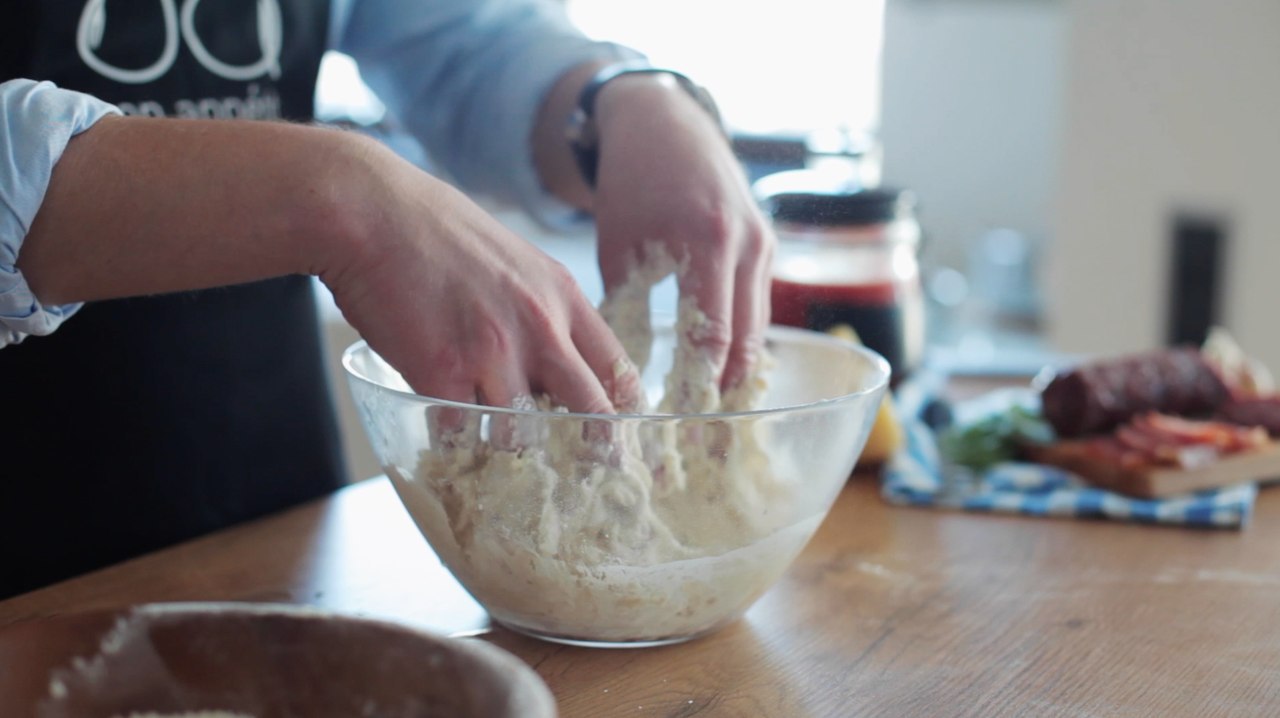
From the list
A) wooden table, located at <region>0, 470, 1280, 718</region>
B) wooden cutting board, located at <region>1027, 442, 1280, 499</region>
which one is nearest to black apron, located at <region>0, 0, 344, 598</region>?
wooden table, located at <region>0, 470, 1280, 718</region>

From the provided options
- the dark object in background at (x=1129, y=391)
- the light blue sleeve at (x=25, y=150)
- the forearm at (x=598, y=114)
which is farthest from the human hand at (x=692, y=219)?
the dark object in background at (x=1129, y=391)

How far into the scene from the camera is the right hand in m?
0.59

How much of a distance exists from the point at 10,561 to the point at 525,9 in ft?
1.94

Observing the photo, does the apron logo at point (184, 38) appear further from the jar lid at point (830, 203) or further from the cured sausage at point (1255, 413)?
the cured sausage at point (1255, 413)

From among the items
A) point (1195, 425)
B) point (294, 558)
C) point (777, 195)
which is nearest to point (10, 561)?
point (294, 558)

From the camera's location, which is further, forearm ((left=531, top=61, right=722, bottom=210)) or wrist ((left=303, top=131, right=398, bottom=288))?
forearm ((left=531, top=61, right=722, bottom=210))

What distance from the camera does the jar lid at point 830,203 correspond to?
119cm

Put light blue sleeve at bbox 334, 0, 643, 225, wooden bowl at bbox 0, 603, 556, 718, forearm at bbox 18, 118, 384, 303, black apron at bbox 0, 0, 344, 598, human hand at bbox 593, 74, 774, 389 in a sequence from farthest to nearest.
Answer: light blue sleeve at bbox 334, 0, 643, 225, black apron at bbox 0, 0, 344, 598, human hand at bbox 593, 74, 774, 389, forearm at bbox 18, 118, 384, 303, wooden bowl at bbox 0, 603, 556, 718

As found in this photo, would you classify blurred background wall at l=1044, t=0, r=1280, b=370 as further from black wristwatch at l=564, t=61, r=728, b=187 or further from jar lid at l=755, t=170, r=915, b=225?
black wristwatch at l=564, t=61, r=728, b=187

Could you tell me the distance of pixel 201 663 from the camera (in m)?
0.48

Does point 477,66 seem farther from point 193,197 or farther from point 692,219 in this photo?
point 193,197

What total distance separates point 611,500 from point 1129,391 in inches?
29.5

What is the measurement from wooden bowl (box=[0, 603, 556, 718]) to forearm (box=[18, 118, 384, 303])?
19 cm

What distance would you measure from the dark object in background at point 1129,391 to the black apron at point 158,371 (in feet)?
2.32
